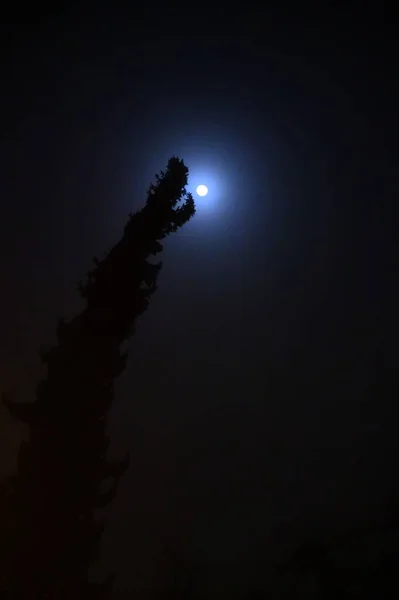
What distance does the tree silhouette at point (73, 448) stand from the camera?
504 inches

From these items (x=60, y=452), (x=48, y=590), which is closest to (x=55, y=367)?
(x=60, y=452)

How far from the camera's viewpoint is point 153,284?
51.6 ft

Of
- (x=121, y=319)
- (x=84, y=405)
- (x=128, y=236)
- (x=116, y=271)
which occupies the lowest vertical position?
(x=84, y=405)

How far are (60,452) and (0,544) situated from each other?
2.83 metres

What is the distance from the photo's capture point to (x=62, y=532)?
518 inches

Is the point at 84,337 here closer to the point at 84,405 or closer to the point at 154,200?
the point at 84,405

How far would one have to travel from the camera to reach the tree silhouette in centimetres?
1279

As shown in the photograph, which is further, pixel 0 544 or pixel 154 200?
pixel 154 200

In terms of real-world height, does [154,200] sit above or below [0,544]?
above

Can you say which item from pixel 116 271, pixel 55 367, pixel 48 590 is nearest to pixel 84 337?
pixel 55 367

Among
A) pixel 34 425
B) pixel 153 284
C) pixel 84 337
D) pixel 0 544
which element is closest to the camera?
pixel 0 544

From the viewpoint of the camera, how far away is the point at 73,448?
44.4 ft

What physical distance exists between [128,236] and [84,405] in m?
5.86

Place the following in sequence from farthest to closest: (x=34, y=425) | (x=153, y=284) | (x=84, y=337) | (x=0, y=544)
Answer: (x=153, y=284), (x=84, y=337), (x=34, y=425), (x=0, y=544)
